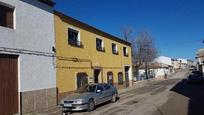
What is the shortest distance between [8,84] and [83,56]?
33.0 ft

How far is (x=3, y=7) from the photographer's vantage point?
1484 centimetres

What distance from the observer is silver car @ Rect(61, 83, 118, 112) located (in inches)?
603

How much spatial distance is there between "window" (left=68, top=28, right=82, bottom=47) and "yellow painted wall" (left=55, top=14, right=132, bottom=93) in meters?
0.32

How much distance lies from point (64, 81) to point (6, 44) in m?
6.59

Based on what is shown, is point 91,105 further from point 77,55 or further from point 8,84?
point 77,55

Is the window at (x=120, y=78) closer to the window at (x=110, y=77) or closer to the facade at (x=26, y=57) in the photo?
the window at (x=110, y=77)

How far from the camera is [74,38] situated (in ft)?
75.2

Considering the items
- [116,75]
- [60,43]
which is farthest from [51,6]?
[116,75]

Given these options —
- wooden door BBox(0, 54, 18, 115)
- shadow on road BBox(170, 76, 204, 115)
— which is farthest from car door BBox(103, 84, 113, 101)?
wooden door BBox(0, 54, 18, 115)

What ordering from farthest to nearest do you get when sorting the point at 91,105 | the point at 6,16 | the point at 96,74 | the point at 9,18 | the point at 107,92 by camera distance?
the point at 96,74 < the point at 107,92 < the point at 91,105 < the point at 9,18 < the point at 6,16

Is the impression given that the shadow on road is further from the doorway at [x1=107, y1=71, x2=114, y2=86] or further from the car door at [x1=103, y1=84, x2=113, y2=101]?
the doorway at [x1=107, y1=71, x2=114, y2=86]

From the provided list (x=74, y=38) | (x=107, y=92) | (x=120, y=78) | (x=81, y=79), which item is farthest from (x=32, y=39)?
(x=120, y=78)

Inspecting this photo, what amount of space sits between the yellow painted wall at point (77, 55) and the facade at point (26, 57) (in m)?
1.06

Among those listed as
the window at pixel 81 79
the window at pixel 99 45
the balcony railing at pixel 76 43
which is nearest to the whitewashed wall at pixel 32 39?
the balcony railing at pixel 76 43
